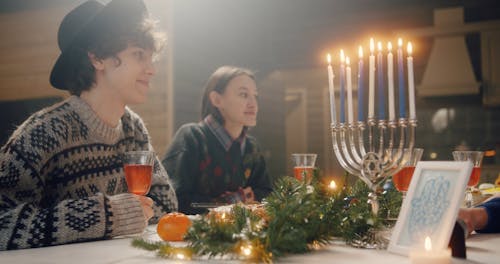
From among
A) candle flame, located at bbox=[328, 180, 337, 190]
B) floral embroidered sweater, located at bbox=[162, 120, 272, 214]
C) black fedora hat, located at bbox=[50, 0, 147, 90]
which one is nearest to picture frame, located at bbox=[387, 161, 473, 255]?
candle flame, located at bbox=[328, 180, 337, 190]

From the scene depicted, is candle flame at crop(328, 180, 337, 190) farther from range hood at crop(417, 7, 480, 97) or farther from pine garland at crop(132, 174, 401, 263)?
range hood at crop(417, 7, 480, 97)

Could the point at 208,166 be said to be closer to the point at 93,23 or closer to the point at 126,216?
the point at 93,23

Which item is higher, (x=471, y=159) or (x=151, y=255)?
(x=471, y=159)

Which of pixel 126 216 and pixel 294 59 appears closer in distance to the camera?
pixel 126 216

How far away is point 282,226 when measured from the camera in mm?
1022

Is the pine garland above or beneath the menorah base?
above

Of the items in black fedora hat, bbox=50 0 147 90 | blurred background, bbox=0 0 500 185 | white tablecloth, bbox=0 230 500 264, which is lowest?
white tablecloth, bbox=0 230 500 264

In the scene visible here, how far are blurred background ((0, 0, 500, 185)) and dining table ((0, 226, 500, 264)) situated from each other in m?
3.53

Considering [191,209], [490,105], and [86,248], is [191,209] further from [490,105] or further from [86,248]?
[490,105]

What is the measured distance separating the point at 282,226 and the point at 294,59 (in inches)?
317

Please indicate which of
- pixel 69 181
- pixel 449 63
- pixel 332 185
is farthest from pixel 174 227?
pixel 449 63

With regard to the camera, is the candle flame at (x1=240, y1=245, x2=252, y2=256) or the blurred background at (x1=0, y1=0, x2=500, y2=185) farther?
the blurred background at (x1=0, y1=0, x2=500, y2=185)

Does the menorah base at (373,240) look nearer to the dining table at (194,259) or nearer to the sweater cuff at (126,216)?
the dining table at (194,259)

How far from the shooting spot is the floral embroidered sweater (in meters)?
2.92
